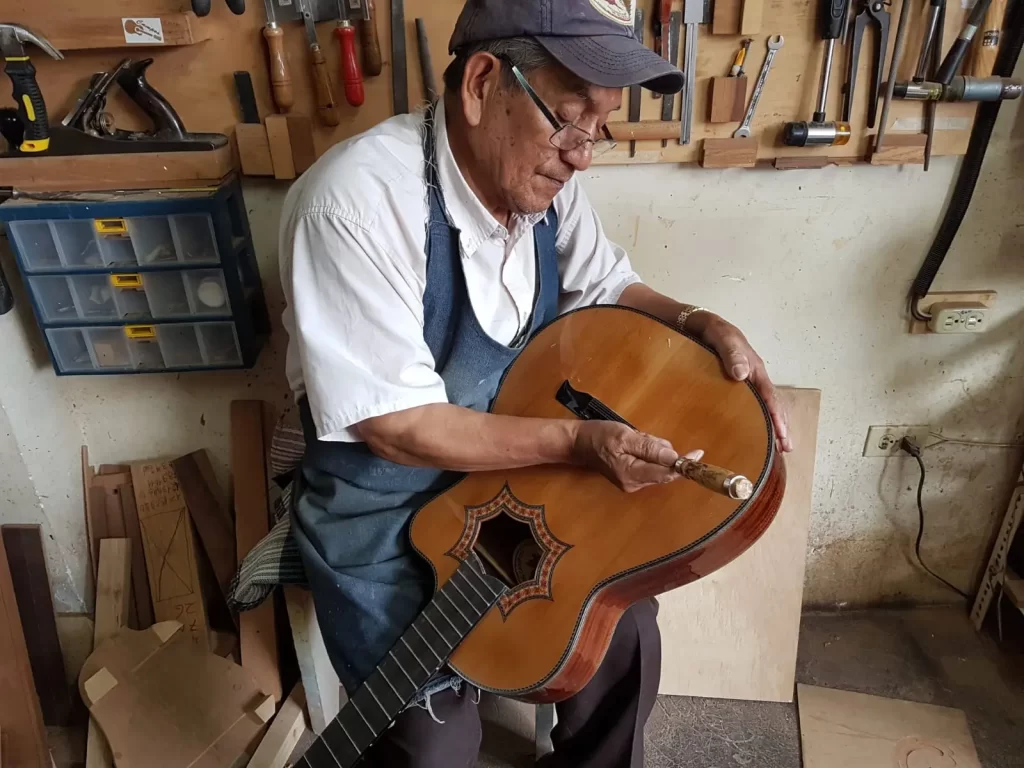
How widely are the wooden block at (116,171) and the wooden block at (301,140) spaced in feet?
0.44

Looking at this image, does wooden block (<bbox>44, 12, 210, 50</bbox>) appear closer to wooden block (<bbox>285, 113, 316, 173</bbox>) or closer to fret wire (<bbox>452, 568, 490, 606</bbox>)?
wooden block (<bbox>285, 113, 316, 173</bbox>)

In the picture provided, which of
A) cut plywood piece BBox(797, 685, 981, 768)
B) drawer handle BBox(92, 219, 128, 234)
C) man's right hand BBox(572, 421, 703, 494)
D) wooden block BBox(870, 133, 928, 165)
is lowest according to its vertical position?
cut plywood piece BBox(797, 685, 981, 768)

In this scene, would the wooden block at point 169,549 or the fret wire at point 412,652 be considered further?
the wooden block at point 169,549

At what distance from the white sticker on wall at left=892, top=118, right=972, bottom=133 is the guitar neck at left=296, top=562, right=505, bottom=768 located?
1148 mm

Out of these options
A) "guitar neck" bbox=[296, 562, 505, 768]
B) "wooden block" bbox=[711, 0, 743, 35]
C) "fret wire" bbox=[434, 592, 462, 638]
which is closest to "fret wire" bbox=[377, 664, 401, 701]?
"guitar neck" bbox=[296, 562, 505, 768]

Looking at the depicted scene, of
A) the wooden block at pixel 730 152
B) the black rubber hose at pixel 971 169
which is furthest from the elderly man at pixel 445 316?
the black rubber hose at pixel 971 169

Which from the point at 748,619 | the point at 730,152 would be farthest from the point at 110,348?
the point at 748,619

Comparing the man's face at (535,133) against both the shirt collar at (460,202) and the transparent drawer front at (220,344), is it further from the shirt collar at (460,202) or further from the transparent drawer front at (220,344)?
the transparent drawer front at (220,344)

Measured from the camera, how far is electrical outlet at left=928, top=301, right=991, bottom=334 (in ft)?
5.17

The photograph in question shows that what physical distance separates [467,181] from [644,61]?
0.30 metres

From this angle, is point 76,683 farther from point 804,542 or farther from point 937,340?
point 937,340

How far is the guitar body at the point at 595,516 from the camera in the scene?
1.01 m

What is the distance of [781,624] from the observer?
1.71m

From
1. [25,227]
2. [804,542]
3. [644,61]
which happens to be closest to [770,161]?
[644,61]
